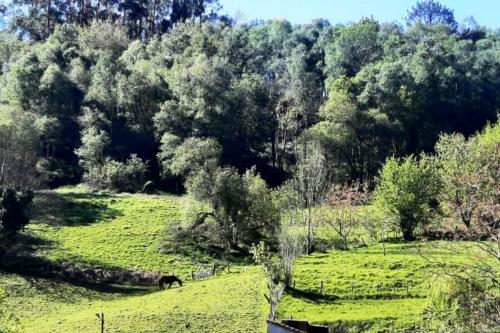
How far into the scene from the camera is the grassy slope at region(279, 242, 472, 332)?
44562 millimetres

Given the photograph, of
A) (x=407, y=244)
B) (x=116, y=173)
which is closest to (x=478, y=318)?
(x=407, y=244)

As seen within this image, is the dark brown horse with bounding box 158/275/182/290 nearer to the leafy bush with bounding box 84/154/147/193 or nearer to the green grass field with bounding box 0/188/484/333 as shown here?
the green grass field with bounding box 0/188/484/333

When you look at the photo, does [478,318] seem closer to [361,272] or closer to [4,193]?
[361,272]

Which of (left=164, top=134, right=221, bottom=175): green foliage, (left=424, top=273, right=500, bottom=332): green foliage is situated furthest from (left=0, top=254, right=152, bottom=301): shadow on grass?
(left=424, top=273, right=500, bottom=332): green foliage

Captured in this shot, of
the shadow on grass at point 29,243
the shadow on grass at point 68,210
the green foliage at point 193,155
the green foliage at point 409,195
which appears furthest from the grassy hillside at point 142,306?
the green foliage at point 193,155

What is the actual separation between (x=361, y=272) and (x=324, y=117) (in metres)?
60.8

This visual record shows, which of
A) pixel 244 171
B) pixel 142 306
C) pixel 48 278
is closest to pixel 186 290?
pixel 142 306

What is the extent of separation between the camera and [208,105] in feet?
358

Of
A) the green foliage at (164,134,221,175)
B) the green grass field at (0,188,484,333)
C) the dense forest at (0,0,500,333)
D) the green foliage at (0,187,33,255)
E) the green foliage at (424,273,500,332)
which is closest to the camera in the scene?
the green foliage at (424,273,500,332)

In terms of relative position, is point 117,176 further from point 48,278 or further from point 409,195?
point 409,195

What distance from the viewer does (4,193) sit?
219 feet

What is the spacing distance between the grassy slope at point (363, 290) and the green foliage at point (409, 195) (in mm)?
9754

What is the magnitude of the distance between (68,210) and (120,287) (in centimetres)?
2464

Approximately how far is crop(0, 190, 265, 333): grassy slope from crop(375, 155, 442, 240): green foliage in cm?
2146
